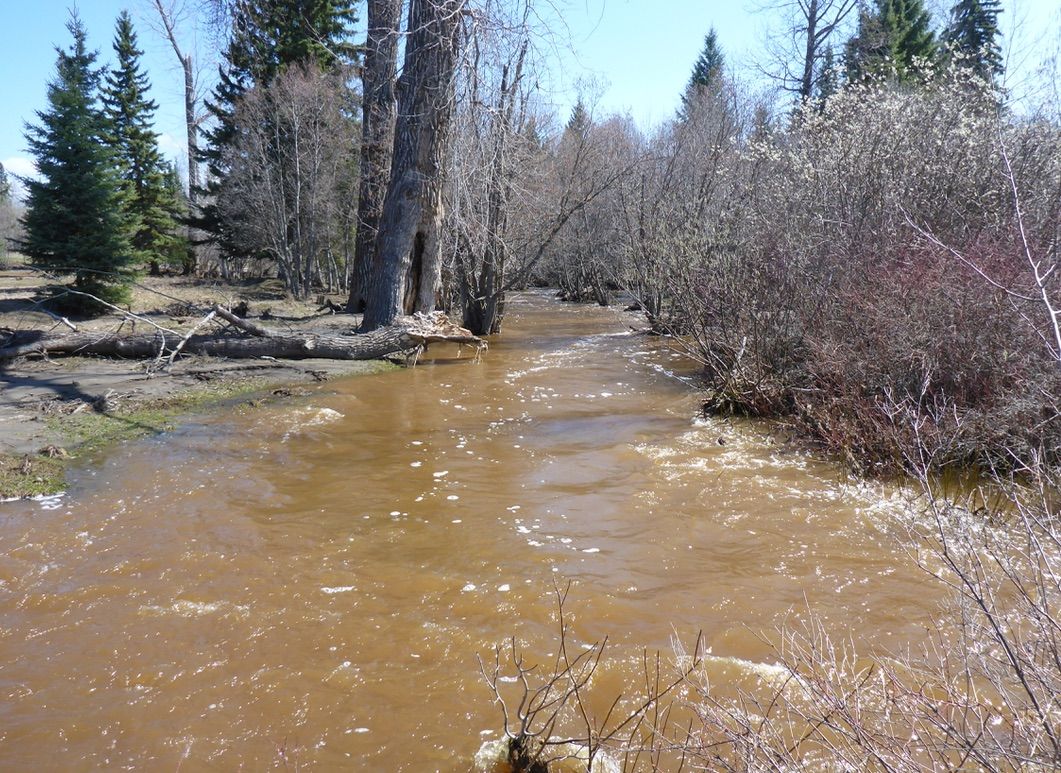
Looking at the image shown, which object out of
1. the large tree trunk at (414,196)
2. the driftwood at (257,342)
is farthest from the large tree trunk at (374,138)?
the driftwood at (257,342)

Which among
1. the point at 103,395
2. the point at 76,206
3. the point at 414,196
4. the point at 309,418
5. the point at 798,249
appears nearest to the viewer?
the point at 309,418

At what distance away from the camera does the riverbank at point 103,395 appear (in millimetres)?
6715

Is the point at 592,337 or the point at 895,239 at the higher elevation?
the point at 895,239

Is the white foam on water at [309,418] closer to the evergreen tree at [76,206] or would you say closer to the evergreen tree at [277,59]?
the evergreen tree at [76,206]

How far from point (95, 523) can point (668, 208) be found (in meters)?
15.3

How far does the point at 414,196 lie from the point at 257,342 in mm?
3682

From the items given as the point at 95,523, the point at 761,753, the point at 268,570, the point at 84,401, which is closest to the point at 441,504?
the point at 268,570

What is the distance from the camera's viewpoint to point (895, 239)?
8.86 meters

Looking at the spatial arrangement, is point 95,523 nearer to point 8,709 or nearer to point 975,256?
point 8,709

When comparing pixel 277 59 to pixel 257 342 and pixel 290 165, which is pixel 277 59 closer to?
pixel 290 165

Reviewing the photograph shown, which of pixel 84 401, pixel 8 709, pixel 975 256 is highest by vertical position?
pixel 975 256

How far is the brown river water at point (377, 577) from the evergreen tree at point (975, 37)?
28.7ft

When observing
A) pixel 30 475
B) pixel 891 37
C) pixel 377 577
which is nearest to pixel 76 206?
pixel 30 475

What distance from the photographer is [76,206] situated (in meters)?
15.2
